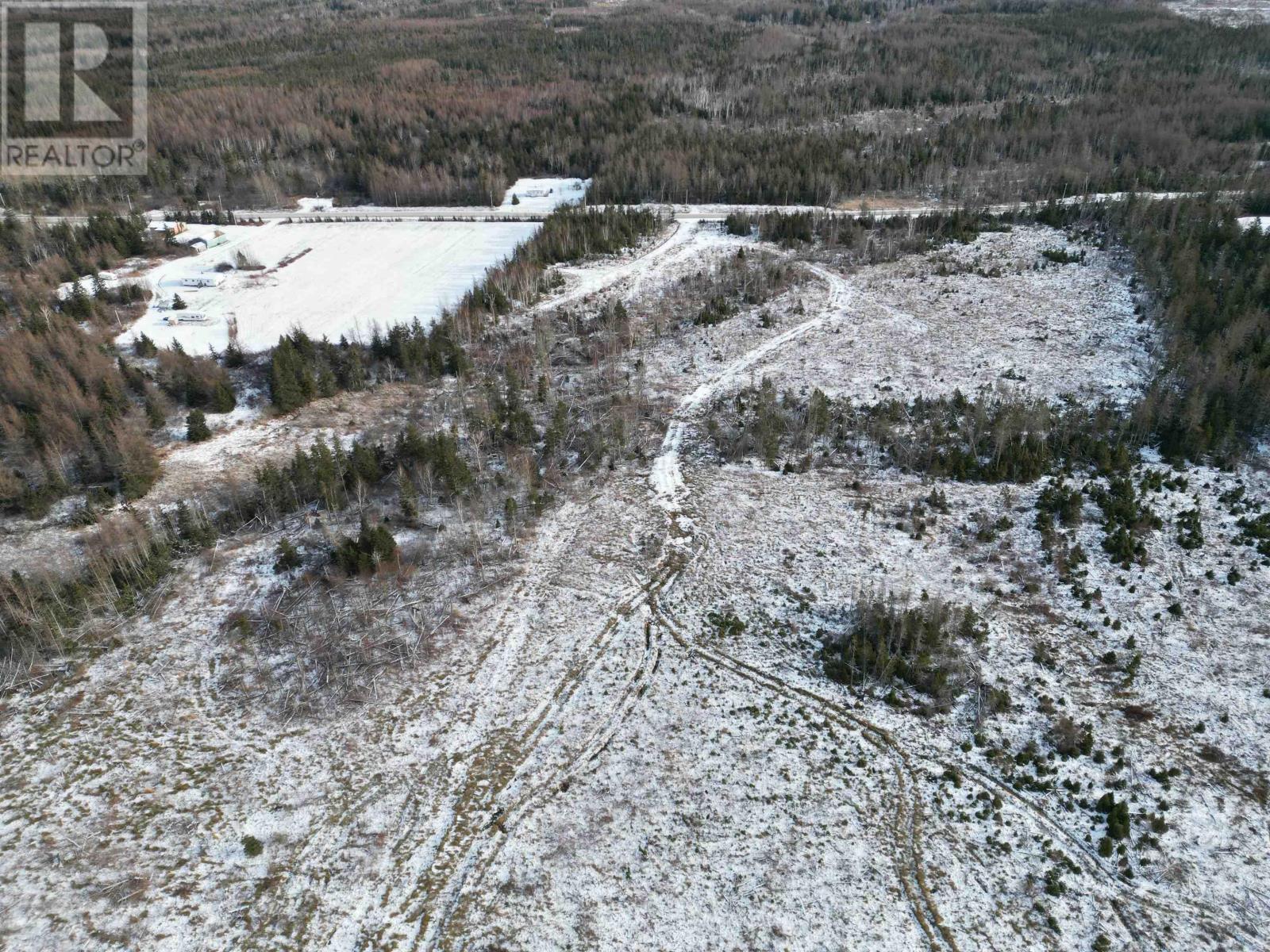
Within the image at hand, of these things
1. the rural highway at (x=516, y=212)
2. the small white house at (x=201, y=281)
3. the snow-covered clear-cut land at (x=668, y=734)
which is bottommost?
the snow-covered clear-cut land at (x=668, y=734)

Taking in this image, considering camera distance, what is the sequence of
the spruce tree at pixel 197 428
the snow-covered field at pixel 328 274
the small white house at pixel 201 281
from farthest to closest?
the small white house at pixel 201 281
the snow-covered field at pixel 328 274
the spruce tree at pixel 197 428

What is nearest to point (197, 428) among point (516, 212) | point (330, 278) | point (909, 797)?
point (330, 278)

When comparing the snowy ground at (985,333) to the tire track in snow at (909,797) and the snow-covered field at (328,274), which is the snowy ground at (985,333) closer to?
the tire track in snow at (909,797)

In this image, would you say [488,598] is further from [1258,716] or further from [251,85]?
[251,85]

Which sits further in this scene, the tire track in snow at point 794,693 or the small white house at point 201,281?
the small white house at point 201,281

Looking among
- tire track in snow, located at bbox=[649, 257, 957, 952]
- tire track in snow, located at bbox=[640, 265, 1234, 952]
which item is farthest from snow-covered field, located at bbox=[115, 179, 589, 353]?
tire track in snow, located at bbox=[640, 265, 1234, 952]

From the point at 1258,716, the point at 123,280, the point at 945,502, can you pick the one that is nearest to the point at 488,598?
the point at 945,502

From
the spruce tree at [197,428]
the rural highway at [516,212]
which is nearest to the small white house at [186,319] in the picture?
the spruce tree at [197,428]
